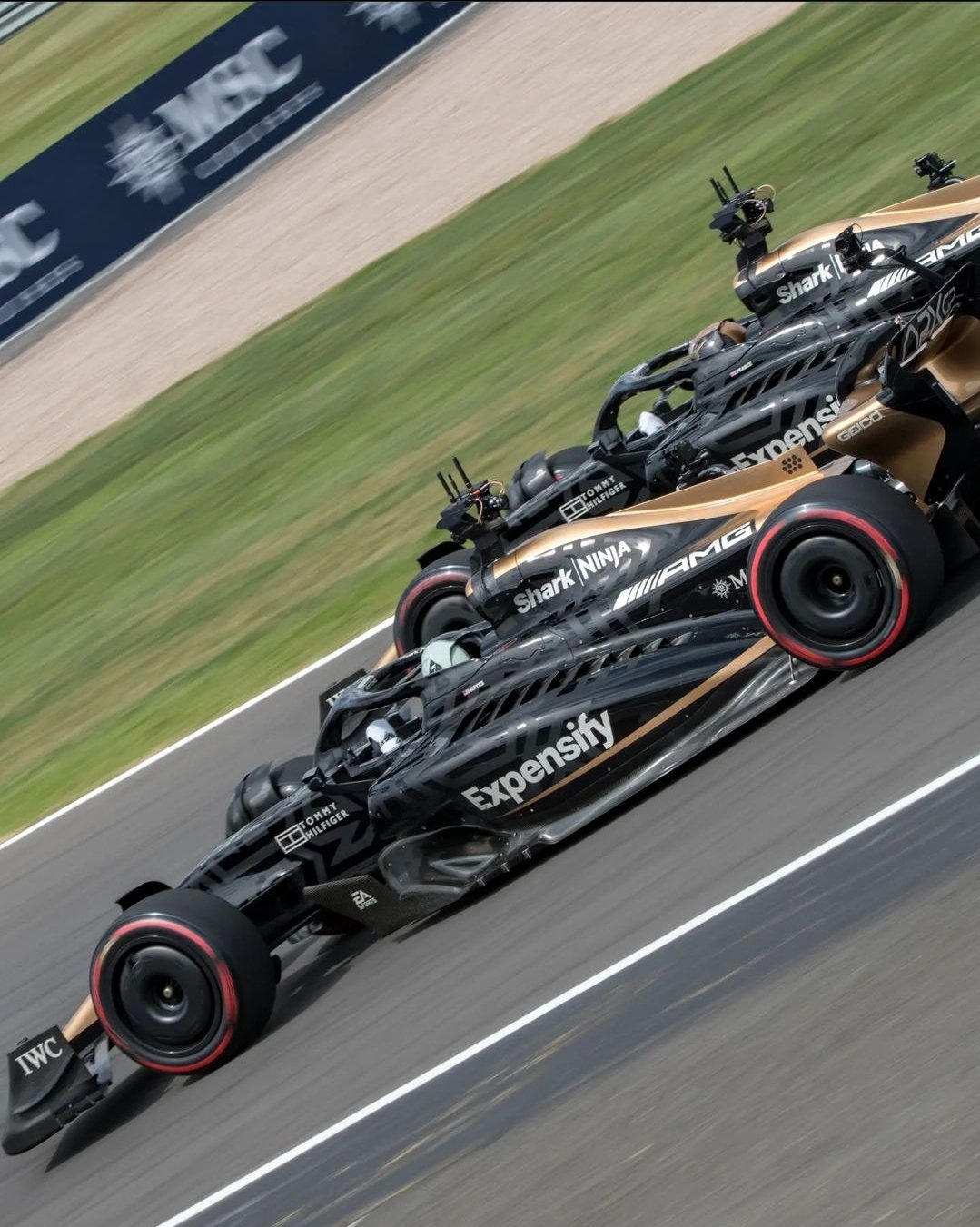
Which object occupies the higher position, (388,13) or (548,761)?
(388,13)

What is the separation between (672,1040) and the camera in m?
5.75

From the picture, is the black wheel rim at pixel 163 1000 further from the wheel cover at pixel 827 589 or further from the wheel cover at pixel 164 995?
the wheel cover at pixel 827 589

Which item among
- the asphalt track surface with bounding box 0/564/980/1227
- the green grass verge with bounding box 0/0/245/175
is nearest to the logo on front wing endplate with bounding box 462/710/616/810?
the asphalt track surface with bounding box 0/564/980/1227

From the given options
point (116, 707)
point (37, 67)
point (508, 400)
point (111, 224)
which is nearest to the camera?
point (116, 707)

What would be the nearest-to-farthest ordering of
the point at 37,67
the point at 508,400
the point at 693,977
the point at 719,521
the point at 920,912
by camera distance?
the point at 920,912 → the point at 693,977 → the point at 719,521 → the point at 508,400 → the point at 37,67

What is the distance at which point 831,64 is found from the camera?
56.1 ft

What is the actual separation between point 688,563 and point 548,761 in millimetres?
980

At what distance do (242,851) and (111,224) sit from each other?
524 inches

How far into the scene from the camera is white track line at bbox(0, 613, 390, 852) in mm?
11445

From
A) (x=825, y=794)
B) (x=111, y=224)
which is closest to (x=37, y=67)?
(x=111, y=224)

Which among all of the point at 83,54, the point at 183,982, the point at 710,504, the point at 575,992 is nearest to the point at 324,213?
the point at 83,54

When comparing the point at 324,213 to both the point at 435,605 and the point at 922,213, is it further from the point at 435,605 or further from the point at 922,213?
the point at 922,213

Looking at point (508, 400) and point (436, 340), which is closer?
point (508, 400)

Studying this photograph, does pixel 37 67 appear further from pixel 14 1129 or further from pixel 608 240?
pixel 14 1129
